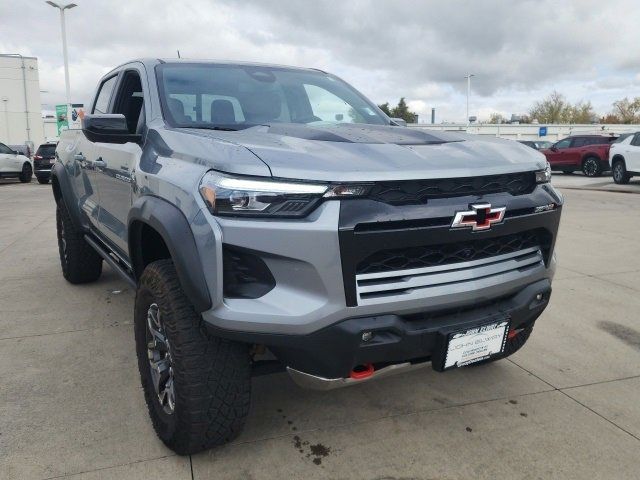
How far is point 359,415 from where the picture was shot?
282 cm

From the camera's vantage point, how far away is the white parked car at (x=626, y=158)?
1574 cm

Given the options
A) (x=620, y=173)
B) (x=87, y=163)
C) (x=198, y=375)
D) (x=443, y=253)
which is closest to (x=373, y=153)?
(x=443, y=253)

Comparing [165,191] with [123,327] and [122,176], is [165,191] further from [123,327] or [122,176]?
[123,327]

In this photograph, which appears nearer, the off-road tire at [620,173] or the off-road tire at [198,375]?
the off-road tire at [198,375]

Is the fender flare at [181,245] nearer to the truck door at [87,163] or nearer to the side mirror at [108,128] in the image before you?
the side mirror at [108,128]

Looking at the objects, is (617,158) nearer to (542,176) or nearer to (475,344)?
(542,176)

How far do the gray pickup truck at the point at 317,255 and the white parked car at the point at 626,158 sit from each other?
15.4 meters

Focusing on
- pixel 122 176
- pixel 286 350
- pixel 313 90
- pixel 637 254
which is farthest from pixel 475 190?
pixel 637 254

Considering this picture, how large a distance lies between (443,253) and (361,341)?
0.50 m

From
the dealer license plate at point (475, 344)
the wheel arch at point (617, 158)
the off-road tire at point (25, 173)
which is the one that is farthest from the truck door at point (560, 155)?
the dealer license plate at point (475, 344)

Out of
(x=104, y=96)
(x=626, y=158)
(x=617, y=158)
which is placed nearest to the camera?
(x=104, y=96)

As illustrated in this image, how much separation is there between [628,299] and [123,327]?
163 inches

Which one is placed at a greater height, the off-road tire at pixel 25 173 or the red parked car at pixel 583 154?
the red parked car at pixel 583 154

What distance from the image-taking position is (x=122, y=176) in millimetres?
3074
